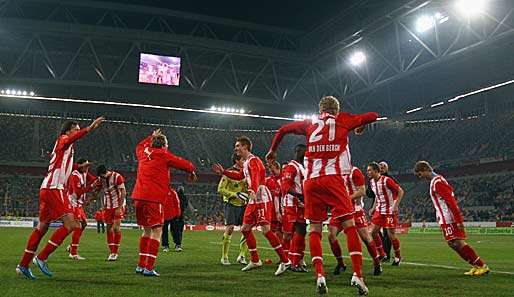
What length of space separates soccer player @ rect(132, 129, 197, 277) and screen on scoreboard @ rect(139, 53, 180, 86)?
27897 mm

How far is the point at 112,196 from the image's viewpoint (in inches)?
492

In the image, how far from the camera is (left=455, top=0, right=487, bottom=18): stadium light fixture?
26734 millimetres

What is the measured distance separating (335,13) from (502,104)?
18.5 m

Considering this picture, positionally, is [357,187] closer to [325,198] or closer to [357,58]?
[325,198]

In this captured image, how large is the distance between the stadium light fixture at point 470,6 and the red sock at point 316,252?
930 inches

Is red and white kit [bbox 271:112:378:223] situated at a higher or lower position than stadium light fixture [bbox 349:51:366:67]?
lower

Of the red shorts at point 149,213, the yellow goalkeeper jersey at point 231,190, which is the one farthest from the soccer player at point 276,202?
the red shorts at point 149,213

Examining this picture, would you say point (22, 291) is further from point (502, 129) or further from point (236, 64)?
point (502, 129)

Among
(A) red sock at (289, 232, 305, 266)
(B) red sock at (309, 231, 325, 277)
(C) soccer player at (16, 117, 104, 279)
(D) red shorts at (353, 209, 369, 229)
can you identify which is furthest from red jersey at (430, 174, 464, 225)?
(C) soccer player at (16, 117, 104, 279)

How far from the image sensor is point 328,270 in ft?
33.7

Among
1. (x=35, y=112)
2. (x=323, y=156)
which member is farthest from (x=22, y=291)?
(x=35, y=112)

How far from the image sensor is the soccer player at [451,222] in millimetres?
9562

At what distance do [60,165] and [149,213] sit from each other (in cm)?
157

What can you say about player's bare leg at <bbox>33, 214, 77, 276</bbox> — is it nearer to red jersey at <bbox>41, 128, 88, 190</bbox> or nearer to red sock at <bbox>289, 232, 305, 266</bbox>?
red jersey at <bbox>41, 128, 88, 190</bbox>
